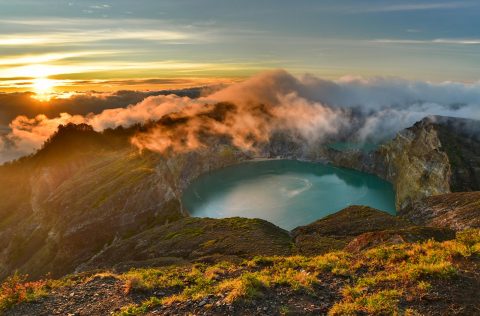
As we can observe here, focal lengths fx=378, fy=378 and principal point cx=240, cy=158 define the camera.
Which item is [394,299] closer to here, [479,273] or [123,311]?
[479,273]

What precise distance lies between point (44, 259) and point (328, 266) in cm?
17679

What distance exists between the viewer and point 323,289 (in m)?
27.5

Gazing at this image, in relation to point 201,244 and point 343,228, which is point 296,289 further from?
point 343,228

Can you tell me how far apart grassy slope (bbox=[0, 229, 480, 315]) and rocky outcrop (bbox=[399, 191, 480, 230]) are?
188 feet

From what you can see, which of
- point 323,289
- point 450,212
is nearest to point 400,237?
point 323,289

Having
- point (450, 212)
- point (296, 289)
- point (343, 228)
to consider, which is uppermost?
point (296, 289)

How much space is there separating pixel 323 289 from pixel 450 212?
89.1 metres

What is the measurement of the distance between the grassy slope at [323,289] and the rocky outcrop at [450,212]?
57366 mm

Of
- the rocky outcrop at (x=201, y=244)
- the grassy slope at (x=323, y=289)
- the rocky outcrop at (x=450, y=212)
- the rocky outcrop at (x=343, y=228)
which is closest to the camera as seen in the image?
the grassy slope at (x=323, y=289)

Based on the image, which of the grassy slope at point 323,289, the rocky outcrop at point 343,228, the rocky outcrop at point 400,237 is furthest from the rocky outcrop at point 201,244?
the grassy slope at point 323,289

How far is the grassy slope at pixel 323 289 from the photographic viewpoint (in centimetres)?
2319

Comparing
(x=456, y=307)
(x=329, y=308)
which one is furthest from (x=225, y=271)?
(x=456, y=307)

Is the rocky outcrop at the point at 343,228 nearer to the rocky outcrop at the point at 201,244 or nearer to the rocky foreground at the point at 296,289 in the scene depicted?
the rocky outcrop at the point at 201,244

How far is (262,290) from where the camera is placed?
26.6 meters
